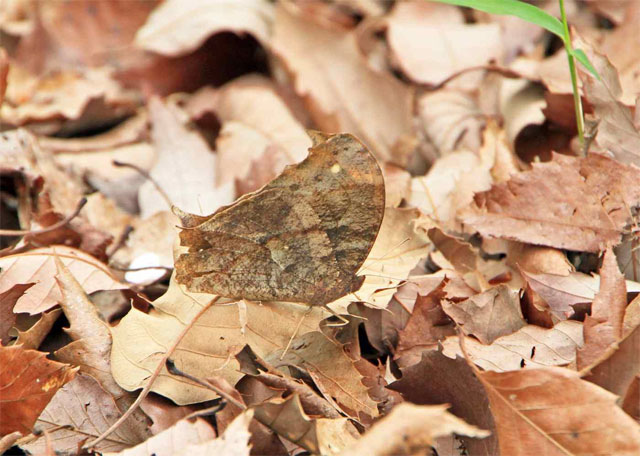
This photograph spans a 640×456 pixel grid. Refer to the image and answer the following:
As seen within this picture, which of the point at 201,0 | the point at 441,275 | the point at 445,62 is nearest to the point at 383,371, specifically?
the point at 441,275

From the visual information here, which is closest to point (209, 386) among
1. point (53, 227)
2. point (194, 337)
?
point (194, 337)

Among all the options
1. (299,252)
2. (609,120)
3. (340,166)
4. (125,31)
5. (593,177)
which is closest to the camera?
(340,166)

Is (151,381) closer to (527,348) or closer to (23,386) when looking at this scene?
(23,386)

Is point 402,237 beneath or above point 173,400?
above

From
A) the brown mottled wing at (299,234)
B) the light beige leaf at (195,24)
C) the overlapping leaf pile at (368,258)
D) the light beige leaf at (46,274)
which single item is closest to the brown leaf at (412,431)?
the overlapping leaf pile at (368,258)

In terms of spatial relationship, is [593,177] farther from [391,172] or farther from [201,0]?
[201,0]

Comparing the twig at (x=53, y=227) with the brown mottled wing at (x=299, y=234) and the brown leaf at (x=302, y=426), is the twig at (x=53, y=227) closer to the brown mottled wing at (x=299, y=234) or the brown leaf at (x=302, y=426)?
the brown mottled wing at (x=299, y=234)
